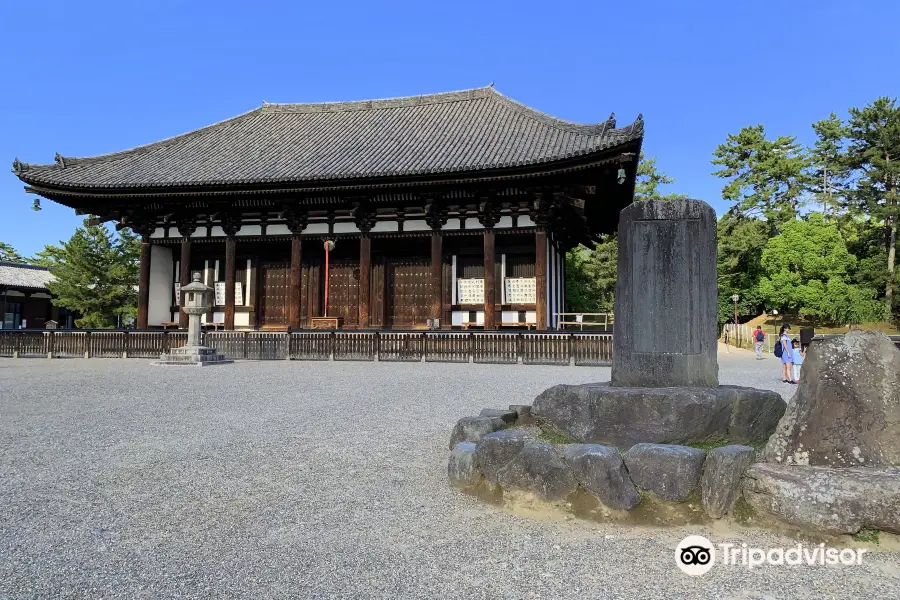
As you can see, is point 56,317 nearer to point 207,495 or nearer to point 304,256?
point 304,256

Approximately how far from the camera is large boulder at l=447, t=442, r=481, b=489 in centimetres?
377

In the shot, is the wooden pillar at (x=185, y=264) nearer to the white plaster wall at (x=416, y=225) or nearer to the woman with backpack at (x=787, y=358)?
the white plaster wall at (x=416, y=225)

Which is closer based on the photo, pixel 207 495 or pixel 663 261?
pixel 207 495

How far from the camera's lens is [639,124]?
500 inches

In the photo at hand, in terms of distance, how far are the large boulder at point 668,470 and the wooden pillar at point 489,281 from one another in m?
12.0

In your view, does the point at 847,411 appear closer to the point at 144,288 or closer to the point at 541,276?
the point at 541,276

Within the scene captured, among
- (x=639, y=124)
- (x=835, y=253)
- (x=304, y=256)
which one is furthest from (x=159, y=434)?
(x=835, y=253)

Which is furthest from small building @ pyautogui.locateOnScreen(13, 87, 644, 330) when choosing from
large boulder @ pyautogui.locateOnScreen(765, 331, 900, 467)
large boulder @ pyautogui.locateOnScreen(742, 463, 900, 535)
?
large boulder @ pyautogui.locateOnScreen(742, 463, 900, 535)

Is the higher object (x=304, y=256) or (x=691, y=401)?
(x=304, y=256)

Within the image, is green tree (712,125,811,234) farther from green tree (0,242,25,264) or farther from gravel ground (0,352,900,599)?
green tree (0,242,25,264)

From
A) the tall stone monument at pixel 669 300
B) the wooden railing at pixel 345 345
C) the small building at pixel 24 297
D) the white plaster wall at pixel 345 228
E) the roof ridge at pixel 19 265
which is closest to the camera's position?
the tall stone monument at pixel 669 300

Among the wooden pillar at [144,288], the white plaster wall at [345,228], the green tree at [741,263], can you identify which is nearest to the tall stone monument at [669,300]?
the white plaster wall at [345,228]

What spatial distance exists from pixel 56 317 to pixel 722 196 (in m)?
50.3

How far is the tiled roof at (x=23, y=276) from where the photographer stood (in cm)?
3172
